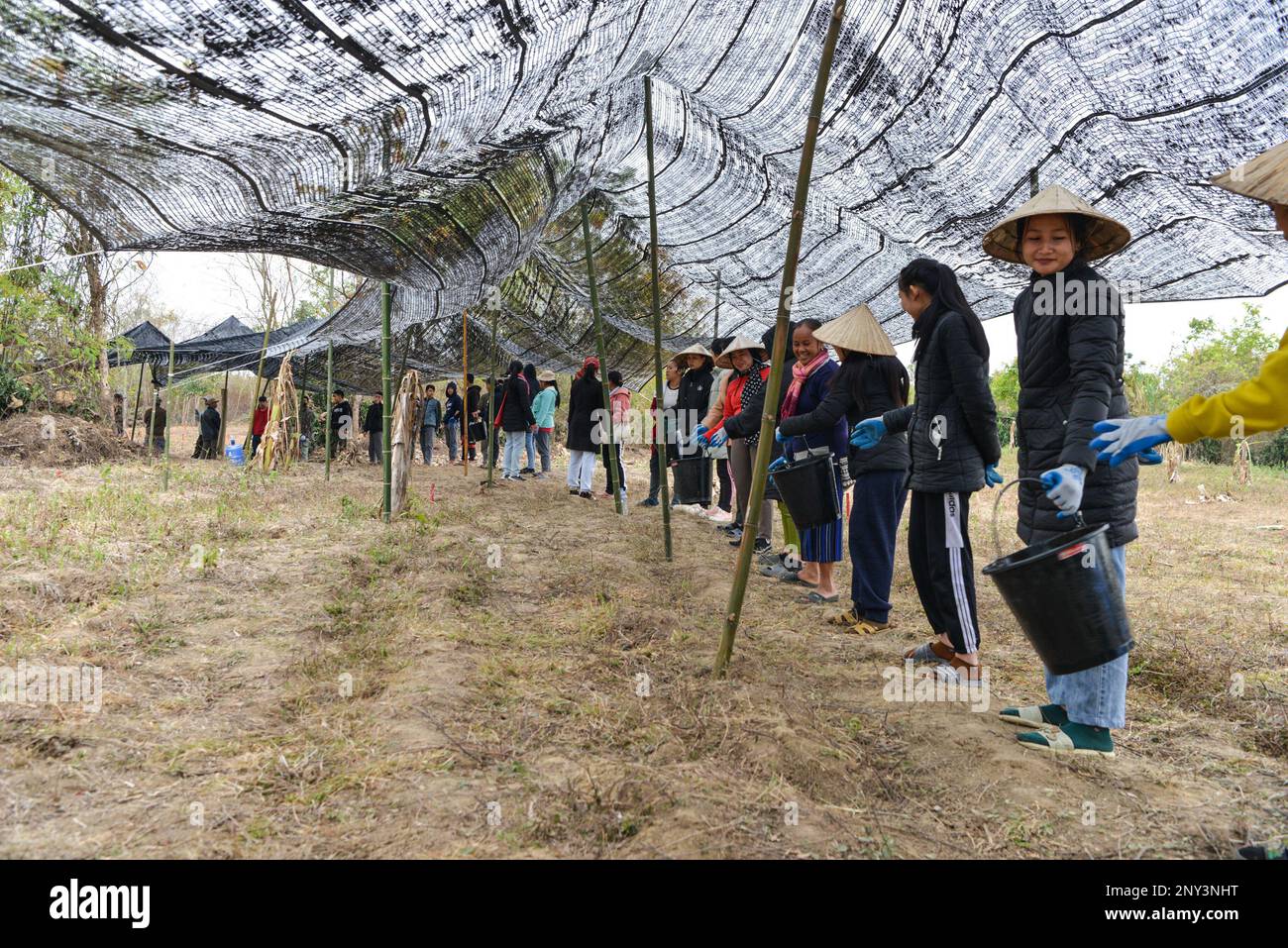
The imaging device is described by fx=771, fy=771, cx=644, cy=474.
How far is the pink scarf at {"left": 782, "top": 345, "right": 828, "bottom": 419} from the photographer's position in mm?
4168

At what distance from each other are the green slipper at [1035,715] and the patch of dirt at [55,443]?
12.2 m

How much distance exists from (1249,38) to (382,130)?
3.10 metres

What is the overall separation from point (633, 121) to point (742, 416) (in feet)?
7.31

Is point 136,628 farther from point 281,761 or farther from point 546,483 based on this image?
point 546,483

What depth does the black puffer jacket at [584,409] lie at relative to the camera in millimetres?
8055

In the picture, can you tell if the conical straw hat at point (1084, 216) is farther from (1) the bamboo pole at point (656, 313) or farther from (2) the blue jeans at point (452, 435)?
(2) the blue jeans at point (452, 435)

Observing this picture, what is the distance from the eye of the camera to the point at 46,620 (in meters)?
3.19

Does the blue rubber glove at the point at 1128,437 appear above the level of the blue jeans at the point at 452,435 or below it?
below

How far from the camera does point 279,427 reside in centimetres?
1102

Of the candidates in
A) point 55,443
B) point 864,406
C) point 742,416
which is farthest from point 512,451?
point 55,443

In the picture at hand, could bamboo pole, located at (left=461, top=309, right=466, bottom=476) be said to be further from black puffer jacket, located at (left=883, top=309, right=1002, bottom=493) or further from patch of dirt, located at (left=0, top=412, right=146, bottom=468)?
black puffer jacket, located at (left=883, top=309, right=1002, bottom=493)

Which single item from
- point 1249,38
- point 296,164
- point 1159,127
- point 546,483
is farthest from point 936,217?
point 546,483

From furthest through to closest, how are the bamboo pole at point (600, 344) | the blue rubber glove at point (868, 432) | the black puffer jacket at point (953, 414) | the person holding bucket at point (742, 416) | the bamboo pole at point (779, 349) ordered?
the bamboo pole at point (600, 344)
the person holding bucket at point (742, 416)
the blue rubber glove at point (868, 432)
the black puffer jacket at point (953, 414)
the bamboo pole at point (779, 349)

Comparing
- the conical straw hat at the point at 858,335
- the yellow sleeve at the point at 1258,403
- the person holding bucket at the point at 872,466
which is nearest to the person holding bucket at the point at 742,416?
the person holding bucket at the point at 872,466
